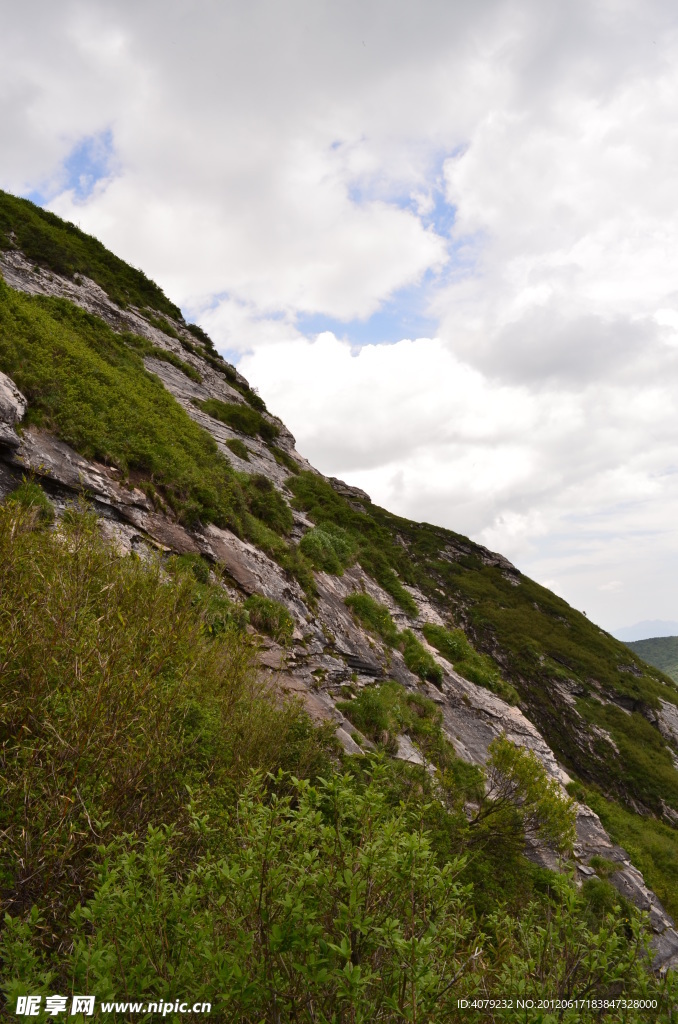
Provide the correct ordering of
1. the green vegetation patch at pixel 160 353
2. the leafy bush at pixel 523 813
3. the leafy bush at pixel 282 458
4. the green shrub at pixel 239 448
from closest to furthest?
1. the leafy bush at pixel 523 813
2. the green shrub at pixel 239 448
3. the green vegetation patch at pixel 160 353
4. the leafy bush at pixel 282 458

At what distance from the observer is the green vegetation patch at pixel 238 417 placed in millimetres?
25422

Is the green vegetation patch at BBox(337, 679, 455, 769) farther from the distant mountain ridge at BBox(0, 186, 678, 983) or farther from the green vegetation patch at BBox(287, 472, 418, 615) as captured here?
the green vegetation patch at BBox(287, 472, 418, 615)

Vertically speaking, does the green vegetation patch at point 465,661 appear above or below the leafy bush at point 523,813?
above

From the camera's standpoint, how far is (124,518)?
1217 centimetres

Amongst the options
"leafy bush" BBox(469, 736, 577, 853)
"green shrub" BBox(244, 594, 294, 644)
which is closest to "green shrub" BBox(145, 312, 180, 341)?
"green shrub" BBox(244, 594, 294, 644)

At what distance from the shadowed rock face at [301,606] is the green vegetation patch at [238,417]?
3.30 feet

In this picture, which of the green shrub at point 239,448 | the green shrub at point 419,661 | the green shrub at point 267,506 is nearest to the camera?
the green shrub at point 419,661

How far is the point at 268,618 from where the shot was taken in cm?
1302

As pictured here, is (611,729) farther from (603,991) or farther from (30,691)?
(30,691)

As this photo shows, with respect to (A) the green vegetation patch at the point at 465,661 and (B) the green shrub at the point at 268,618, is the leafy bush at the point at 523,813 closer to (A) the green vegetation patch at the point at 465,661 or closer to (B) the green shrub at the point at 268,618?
(B) the green shrub at the point at 268,618

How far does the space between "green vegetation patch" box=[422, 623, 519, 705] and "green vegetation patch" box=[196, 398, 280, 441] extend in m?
14.4

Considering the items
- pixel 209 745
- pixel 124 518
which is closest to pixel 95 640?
pixel 209 745

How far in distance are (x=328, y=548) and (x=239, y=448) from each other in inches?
266

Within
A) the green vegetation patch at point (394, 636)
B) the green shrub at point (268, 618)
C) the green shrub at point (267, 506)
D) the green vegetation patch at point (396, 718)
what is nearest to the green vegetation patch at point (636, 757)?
the green vegetation patch at point (394, 636)
